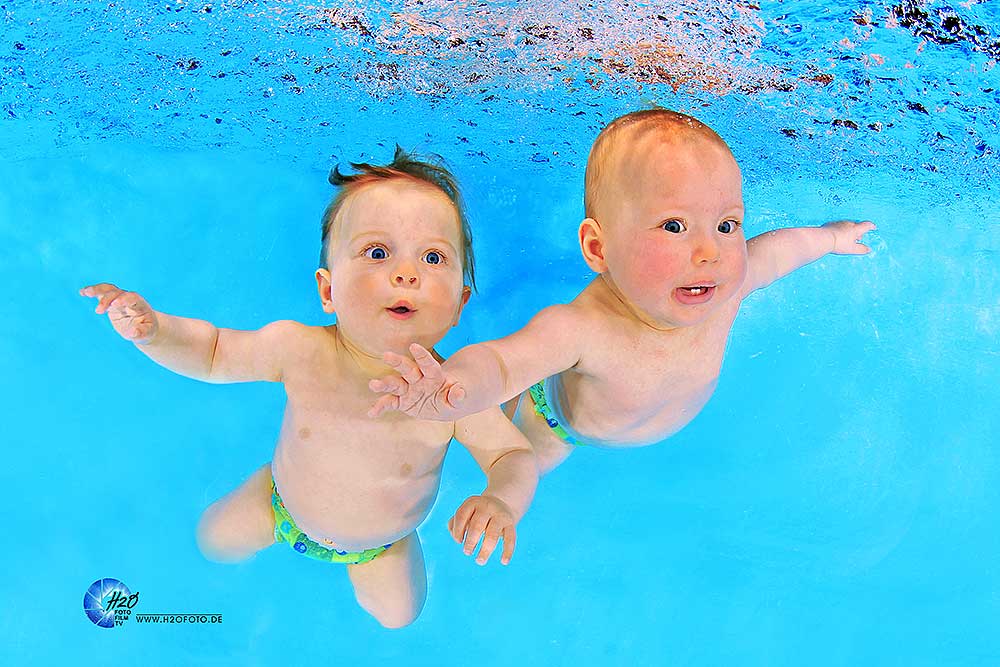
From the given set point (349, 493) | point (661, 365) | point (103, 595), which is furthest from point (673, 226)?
point (103, 595)

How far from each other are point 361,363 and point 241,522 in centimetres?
109

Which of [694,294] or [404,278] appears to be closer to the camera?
[694,294]

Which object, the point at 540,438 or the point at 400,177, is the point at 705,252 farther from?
the point at 540,438

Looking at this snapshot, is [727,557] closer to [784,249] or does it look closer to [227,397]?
[784,249]

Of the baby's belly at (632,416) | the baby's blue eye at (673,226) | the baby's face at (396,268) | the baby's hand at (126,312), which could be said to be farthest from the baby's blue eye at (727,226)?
the baby's hand at (126,312)

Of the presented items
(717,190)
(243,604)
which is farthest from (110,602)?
(717,190)

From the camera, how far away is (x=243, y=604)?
440 centimetres

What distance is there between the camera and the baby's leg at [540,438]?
352 centimetres

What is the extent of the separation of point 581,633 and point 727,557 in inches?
40.3

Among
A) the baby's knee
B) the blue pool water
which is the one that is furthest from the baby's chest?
the baby's knee

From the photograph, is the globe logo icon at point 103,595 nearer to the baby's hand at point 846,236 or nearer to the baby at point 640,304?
the baby at point 640,304

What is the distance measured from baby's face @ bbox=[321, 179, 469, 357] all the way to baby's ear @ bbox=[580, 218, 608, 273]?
1.58 feet

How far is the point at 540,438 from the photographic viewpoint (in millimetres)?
3547

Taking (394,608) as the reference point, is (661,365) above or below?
above
